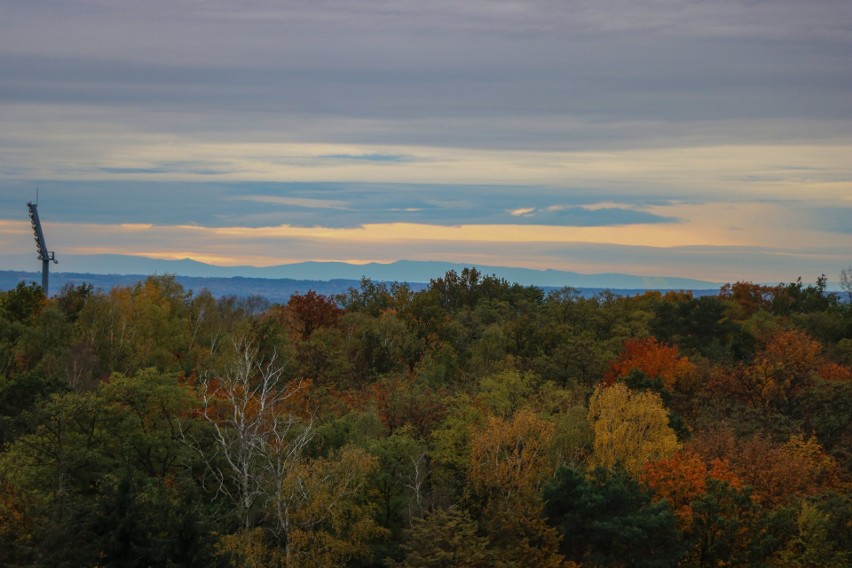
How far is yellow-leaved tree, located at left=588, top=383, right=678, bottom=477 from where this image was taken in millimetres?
59000

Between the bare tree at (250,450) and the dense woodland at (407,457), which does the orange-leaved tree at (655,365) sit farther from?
the bare tree at (250,450)

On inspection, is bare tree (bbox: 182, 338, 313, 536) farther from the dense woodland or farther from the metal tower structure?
the metal tower structure

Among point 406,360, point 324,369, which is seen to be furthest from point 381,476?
point 406,360

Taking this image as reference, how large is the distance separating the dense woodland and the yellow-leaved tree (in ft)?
0.41

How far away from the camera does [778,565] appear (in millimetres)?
49406

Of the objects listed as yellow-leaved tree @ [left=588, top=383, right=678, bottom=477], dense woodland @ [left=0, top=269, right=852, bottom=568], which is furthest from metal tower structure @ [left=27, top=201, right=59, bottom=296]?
yellow-leaved tree @ [left=588, top=383, right=678, bottom=477]

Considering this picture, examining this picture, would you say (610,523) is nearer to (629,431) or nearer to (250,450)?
(629,431)

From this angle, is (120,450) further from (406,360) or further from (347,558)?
(406,360)

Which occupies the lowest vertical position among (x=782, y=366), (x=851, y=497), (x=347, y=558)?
(x=347, y=558)

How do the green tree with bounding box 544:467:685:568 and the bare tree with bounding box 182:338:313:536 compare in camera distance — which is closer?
the bare tree with bounding box 182:338:313:536

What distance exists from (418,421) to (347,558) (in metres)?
14.8

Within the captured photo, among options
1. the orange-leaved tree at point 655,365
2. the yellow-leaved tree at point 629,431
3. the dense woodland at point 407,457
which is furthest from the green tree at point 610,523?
the orange-leaved tree at point 655,365

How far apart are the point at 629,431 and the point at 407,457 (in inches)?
532

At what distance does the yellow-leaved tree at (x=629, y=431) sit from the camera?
59000 mm
